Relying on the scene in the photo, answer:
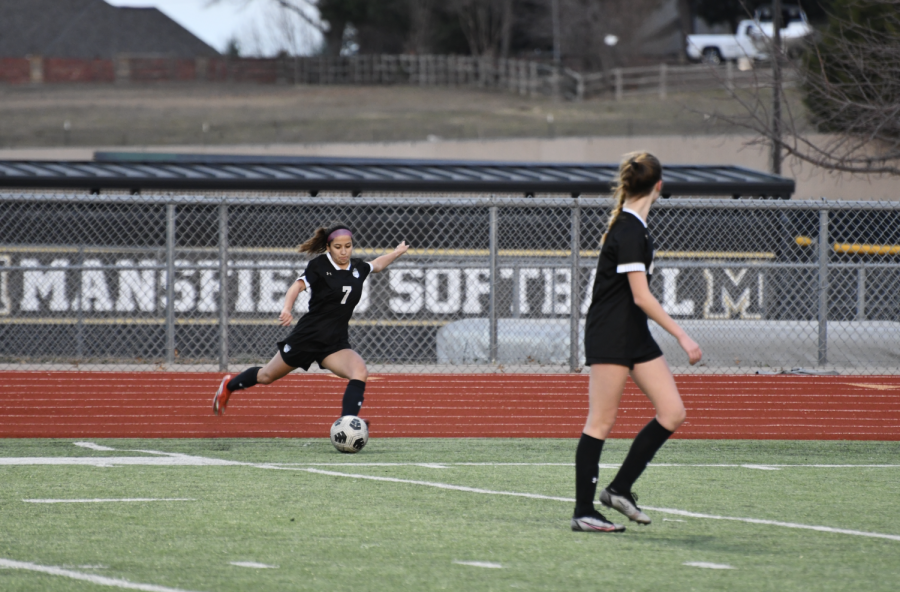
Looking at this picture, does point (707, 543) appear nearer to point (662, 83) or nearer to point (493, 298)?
point (493, 298)

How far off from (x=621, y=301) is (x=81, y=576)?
2.47m

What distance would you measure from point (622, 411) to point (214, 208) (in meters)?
7.63

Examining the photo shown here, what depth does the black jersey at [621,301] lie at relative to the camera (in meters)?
4.56

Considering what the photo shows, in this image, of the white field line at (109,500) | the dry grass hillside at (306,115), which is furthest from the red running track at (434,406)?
the dry grass hillside at (306,115)

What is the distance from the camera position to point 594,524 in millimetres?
4723

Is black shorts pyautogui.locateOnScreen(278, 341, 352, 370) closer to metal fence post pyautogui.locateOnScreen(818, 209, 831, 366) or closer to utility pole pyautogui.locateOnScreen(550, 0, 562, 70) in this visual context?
metal fence post pyautogui.locateOnScreen(818, 209, 831, 366)

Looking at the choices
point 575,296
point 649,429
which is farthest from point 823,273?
point 649,429

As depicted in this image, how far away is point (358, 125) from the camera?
36.6 metres

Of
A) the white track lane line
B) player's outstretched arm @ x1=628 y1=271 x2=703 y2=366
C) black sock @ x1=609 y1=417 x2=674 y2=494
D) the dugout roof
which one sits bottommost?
the white track lane line

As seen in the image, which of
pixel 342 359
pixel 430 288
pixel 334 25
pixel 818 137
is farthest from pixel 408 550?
pixel 334 25

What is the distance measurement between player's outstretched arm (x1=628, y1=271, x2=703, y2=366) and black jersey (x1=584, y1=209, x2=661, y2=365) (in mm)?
48

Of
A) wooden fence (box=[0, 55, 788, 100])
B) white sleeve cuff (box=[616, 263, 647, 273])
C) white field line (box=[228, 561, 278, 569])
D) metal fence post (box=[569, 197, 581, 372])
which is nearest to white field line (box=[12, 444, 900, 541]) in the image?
white sleeve cuff (box=[616, 263, 647, 273])

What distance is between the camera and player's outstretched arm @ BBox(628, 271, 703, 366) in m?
4.41

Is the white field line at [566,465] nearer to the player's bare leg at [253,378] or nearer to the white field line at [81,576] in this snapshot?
the player's bare leg at [253,378]
